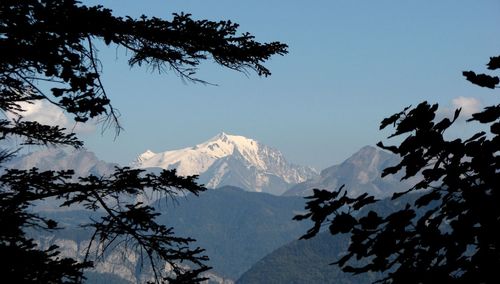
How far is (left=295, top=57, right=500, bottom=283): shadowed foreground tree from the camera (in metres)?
3.09

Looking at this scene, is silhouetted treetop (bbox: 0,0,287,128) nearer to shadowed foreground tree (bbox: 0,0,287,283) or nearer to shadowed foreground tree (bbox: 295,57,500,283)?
shadowed foreground tree (bbox: 0,0,287,283)

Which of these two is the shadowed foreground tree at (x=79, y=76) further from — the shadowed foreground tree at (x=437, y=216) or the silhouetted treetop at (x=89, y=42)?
the shadowed foreground tree at (x=437, y=216)

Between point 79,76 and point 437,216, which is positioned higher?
point 79,76

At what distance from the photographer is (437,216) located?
3422mm

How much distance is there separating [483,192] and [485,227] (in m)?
0.20

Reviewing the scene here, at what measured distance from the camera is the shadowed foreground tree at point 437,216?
121 inches

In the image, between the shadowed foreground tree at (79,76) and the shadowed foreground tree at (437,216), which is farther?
the shadowed foreground tree at (79,76)

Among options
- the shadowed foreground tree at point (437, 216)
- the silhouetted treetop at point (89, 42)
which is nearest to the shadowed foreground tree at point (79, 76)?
the silhouetted treetop at point (89, 42)

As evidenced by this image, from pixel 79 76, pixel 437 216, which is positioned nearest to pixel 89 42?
pixel 79 76

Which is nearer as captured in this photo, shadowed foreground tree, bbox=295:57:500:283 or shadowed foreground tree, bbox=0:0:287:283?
shadowed foreground tree, bbox=295:57:500:283

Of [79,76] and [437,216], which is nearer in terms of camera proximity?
[437,216]

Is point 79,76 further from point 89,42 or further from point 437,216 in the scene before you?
point 437,216

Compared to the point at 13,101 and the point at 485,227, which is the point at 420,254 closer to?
the point at 485,227

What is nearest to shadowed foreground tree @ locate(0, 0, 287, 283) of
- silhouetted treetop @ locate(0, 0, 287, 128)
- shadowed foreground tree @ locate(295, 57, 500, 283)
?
silhouetted treetop @ locate(0, 0, 287, 128)
